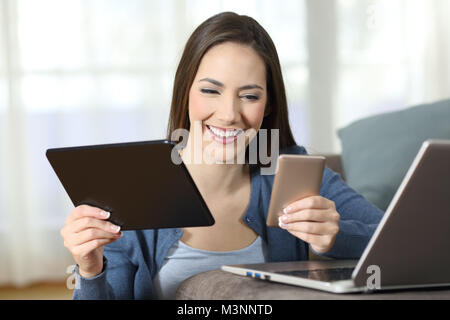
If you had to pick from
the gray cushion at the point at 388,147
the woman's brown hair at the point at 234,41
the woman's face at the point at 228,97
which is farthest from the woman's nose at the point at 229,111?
the gray cushion at the point at 388,147

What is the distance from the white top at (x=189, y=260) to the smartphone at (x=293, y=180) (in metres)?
0.37

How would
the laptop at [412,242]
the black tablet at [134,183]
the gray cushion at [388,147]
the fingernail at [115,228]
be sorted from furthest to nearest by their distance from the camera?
the gray cushion at [388,147] → the fingernail at [115,228] → the black tablet at [134,183] → the laptop at [412,242]

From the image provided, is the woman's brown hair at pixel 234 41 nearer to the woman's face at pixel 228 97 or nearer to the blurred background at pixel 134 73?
the woman's face at pixel 228 97

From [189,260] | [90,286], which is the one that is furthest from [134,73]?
[90,286]

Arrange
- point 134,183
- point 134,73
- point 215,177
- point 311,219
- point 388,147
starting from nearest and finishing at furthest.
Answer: point 134,183 < point 311,219 < point 215,177 < point 388,147 < point 134,73

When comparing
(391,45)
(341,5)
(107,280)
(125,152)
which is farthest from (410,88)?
(125,152)

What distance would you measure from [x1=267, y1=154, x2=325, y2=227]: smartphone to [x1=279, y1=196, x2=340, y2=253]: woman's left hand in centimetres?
1

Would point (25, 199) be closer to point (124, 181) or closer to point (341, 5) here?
point (341, 5)

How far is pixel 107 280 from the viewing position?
1.32m

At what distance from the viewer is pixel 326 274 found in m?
0.89

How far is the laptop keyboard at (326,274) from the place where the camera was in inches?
33.5

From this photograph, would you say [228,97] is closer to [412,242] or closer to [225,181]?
[225,181]

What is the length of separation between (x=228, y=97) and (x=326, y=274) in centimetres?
64

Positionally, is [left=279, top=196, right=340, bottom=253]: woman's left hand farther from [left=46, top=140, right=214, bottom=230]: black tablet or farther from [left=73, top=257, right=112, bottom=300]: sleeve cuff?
[left=73, top=257, right=112, bottom=300]: sleeve cuff
